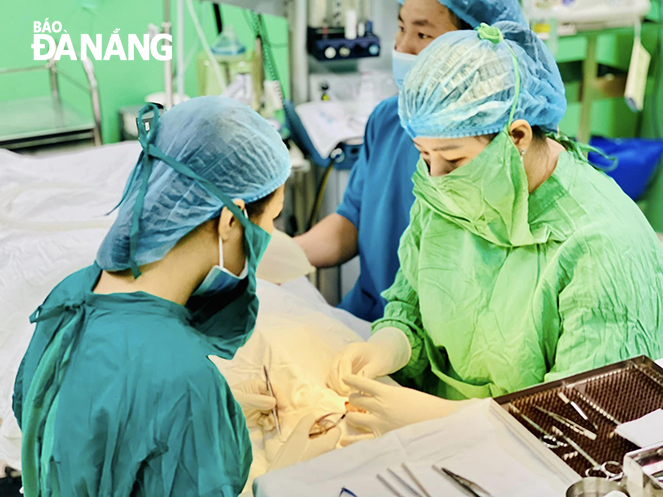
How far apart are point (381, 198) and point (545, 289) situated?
78 cm

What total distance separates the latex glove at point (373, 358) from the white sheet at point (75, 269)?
0.14 feet

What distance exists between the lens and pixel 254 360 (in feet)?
5.56

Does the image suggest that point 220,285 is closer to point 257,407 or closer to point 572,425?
point 257,407

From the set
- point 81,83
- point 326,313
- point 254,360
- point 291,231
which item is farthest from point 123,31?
point 254,360

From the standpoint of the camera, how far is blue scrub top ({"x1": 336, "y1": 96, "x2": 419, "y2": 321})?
6.55 feet

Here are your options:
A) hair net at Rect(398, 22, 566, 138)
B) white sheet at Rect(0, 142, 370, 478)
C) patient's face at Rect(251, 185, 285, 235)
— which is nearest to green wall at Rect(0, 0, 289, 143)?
white sheet at Rect(0, 142, 370, 478)

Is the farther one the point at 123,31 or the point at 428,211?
the point at 123,31

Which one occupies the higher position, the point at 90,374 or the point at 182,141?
the point at 182,141

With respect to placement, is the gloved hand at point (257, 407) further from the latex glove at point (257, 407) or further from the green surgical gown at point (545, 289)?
the green surgical gown at point (545, 289)

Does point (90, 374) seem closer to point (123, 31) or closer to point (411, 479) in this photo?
point (411, 479)

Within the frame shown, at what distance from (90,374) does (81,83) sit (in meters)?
2.81

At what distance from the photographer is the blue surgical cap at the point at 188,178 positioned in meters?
1.09

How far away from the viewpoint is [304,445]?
51.4 inches

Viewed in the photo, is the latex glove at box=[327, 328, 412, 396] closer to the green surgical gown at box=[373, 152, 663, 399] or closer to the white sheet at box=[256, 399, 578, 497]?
the green surgical gown at box=[373, 152, 663, 399]
